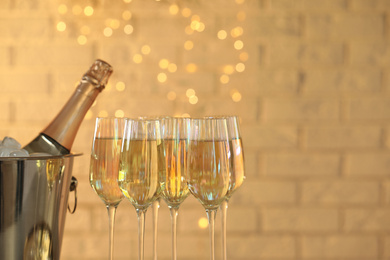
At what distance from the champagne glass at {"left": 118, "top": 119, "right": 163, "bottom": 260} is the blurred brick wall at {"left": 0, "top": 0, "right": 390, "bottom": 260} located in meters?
0.88

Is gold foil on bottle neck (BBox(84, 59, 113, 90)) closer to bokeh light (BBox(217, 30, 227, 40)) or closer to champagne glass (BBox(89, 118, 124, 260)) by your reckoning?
champagne glass (BBox(89, 118, 124, 260))

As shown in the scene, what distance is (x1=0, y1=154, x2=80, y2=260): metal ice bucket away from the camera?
83 cm

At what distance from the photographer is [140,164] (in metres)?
0.74

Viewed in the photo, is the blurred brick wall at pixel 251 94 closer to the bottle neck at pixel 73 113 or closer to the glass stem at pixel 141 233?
the bottle neck at pixel 73 113

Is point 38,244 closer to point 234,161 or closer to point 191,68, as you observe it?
point 234,161

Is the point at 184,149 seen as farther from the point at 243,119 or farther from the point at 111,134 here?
the point at 243,119

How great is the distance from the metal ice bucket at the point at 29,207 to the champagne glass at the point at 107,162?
8cm

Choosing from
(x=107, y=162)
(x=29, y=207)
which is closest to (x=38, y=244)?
(x=29, y=207)

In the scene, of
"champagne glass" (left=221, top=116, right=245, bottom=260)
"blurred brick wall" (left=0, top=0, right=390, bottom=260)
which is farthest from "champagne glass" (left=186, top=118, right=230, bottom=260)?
"blurred brick wall" (left=0, top=0, right=390, bottom=260)

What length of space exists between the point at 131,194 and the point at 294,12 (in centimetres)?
105

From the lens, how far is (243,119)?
5.40 feet

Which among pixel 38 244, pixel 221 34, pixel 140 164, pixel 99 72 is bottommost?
pixel 38 244

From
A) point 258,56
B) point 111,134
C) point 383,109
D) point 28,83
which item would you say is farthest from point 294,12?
point 111,134

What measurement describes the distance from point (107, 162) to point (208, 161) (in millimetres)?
152
